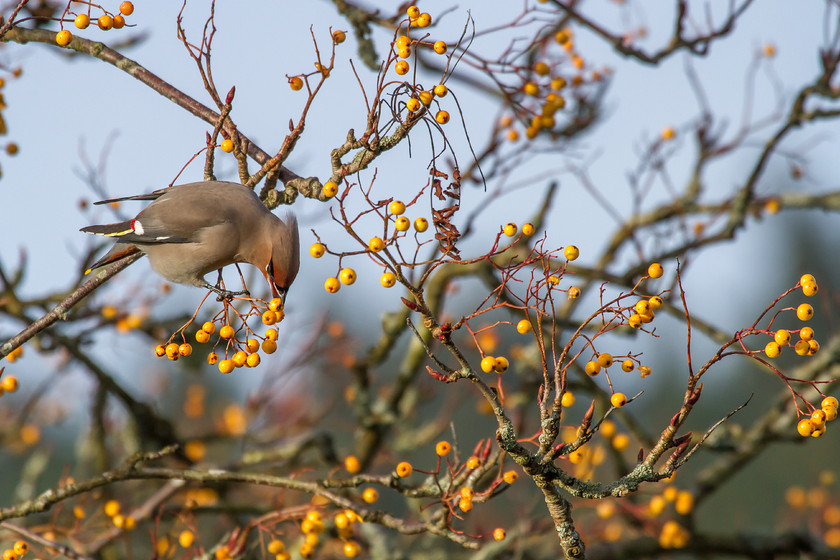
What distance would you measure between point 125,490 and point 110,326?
1.77 meters

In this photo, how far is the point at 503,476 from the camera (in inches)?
103

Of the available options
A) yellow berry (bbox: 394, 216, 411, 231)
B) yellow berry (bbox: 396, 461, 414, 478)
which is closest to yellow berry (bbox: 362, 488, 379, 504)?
yellow berry (bbox: 396, 461, 414, 478)

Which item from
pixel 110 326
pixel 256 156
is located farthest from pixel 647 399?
pixel 256 156

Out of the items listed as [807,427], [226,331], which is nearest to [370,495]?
[226,331]

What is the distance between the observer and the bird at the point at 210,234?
286 cm

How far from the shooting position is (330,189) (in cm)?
223

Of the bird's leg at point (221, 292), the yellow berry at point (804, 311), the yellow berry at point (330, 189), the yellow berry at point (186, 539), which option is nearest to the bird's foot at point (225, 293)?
the bird's leg at point (221, 292)

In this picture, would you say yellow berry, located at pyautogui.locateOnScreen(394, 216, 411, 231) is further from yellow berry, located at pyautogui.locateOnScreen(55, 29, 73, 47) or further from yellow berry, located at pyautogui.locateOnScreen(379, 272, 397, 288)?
yellow berry, located at pyautogui.locateOnScreen(55, 29, 73, 47)

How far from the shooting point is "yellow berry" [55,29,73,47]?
2705 millimetres

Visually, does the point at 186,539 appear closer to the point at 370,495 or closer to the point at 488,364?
Answer: the point at 370,495

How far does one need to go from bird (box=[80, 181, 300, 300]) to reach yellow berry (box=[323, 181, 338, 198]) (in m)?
0.65

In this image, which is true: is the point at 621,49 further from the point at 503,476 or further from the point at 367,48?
the point at 503,476

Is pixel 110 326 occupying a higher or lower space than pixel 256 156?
higher

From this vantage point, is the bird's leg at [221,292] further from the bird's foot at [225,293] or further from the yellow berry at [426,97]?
the yellow berry at [426,97]
